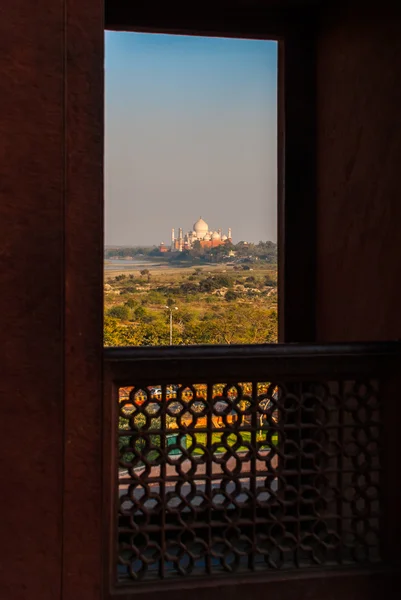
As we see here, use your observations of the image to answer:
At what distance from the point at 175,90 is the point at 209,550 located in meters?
4.91

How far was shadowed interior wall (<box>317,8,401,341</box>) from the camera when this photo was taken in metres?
2.79

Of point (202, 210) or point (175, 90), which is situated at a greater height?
point (175, 90)

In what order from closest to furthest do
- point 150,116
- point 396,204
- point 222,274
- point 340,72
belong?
point 396,204 → point 340,72 → point 222,274 → point 150,116

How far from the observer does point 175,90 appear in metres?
6.24

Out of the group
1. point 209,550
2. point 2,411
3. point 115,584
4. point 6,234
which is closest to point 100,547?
point 115,584

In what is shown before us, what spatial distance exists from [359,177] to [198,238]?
167 cm

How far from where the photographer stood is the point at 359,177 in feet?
10.4

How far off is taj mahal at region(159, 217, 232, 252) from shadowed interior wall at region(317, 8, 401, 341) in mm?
1047

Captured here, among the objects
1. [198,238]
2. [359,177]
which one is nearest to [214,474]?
[359,177]

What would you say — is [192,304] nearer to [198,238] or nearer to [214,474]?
[198,238]

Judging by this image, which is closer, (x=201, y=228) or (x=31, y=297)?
(x=31, y=297)

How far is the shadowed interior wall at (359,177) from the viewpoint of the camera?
2.79 metres

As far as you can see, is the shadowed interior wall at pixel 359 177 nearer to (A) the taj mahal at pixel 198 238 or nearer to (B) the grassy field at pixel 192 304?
(B) the grassy field at pixel 192 304

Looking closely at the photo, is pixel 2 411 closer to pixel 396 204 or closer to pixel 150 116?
pixel 396 204
